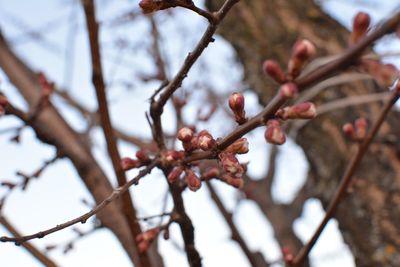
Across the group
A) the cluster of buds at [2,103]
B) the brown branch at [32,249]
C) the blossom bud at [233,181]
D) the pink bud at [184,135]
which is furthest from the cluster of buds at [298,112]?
the brown branch at [32,249]

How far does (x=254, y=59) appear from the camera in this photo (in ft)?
6.31

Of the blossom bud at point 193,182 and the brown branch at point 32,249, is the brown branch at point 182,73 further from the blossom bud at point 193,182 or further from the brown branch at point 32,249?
the brown branch at point 32,249

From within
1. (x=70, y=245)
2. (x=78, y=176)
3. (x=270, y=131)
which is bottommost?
(x=270, y=131)

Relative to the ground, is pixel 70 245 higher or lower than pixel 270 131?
higher

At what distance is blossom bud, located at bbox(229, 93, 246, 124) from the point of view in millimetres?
481

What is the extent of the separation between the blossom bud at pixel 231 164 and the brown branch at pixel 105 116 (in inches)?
15.4

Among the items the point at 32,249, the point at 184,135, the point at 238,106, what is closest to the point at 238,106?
the point at 238,106

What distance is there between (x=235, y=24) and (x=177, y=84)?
5.04 feet

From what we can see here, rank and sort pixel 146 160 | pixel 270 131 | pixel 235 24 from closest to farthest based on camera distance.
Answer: pixel 270 131
pixel 146 160
pixel 235 24

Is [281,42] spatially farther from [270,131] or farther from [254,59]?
[270,131]

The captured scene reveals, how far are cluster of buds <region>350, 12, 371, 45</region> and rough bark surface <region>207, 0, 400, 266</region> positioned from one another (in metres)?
0.99

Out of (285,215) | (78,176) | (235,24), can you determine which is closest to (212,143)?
(78,176)

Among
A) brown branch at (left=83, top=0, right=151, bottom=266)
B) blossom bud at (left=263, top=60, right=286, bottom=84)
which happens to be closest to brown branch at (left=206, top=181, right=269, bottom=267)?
brown branch at (left=83, top=0, right=151, bottom=266)

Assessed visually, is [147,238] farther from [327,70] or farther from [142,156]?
[327,70]
